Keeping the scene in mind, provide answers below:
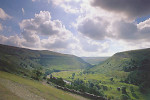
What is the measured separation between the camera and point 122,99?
5709 inches

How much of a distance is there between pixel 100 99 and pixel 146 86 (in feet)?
633

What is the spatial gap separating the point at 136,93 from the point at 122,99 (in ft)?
128

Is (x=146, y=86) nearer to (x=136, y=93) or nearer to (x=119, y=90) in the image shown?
(x=136, y=93)

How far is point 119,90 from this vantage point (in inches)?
7175

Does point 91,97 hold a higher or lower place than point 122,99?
higher

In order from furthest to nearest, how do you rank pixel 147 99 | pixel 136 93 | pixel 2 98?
pixel 136 93 → pixel 147 99 → pixel 2 98

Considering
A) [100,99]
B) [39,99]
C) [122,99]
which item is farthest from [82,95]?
[122,99]

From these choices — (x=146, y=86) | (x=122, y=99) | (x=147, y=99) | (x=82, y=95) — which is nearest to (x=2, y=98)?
(x=82, y=95)

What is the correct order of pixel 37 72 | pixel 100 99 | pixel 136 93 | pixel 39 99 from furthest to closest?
pixel 136 93 < pixel 37 72 < pixel 100 99 < pixel 39 99

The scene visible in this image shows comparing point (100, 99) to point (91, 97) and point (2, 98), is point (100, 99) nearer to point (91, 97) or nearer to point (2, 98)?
point (91, 97)

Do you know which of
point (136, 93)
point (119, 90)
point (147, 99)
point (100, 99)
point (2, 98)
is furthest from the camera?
point (119, 90)

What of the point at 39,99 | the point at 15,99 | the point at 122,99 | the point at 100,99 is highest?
the point at 15,99

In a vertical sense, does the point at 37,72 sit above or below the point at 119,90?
above

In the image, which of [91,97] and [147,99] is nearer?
[91,97]
